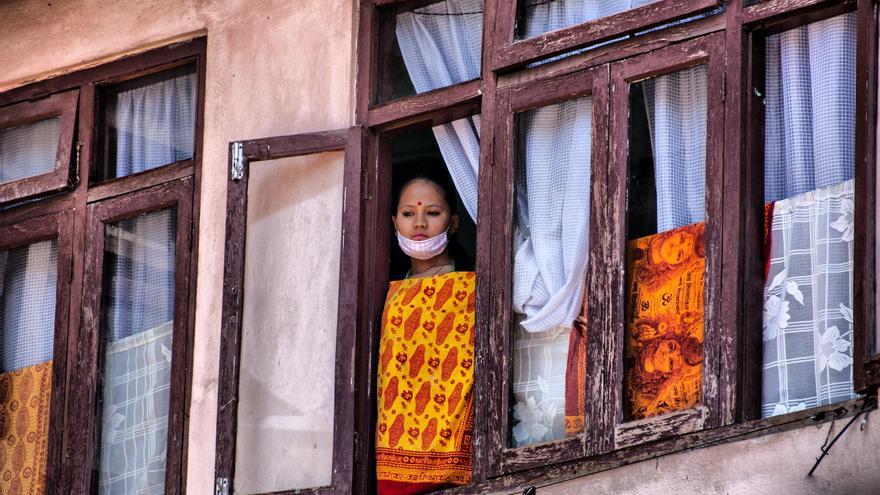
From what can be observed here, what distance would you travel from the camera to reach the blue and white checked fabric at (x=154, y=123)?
848 cm

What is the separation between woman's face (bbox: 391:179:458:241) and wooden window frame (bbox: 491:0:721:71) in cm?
64

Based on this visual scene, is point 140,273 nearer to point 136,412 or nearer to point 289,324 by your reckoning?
point 136,412

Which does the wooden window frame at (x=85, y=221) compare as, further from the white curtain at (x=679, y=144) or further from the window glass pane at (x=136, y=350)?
the white curtain at (x=679, y=144)

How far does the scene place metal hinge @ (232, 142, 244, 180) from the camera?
7750mm

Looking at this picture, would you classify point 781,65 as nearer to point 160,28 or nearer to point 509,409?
point 509,409

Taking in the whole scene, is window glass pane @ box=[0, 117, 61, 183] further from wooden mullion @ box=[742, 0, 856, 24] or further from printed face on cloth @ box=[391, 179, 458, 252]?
wooden mullion @ box=[742, 0, 856, 24]

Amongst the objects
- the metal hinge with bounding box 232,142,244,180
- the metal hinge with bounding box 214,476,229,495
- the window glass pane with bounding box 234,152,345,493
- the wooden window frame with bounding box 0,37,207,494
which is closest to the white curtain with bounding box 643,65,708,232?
the window glass pane with bounding box 234,152,345,493

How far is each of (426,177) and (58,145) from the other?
1.81 metres

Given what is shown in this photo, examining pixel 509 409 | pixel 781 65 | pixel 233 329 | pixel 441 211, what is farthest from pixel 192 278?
pixel 781 65

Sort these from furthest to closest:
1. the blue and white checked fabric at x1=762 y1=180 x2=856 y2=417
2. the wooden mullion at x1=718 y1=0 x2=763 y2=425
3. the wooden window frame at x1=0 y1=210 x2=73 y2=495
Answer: the wooden window frame at x1=0 y1=210 x2=73 y2=495 → the wooden mullion at x1=718 y1=0 x2=763 y2=425 → the blue and white checked fabric at x1=762 y1=180 x2=856 y2=417

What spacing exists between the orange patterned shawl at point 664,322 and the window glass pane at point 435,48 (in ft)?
3.73

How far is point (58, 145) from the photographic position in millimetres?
8727

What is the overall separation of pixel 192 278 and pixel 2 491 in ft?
4.21

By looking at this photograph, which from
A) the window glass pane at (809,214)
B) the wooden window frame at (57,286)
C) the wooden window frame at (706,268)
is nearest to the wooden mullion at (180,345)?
the wooden window frame at (57,286)
